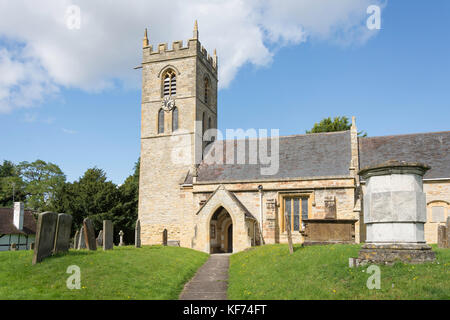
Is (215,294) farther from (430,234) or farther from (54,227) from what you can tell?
(430,234)

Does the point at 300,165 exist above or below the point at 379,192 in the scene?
above

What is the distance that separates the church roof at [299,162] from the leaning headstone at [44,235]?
51.3 ft

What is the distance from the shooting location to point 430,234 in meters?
23.5

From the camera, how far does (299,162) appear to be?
2756cm

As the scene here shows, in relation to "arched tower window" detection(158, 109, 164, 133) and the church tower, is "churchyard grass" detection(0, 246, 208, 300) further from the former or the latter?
"arched tower window" detection(158, 109, 164, 133)

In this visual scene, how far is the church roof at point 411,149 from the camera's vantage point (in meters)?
25.1

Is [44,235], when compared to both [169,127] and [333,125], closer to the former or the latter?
[169,127]

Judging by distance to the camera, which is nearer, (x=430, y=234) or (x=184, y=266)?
(x=184, y=266)

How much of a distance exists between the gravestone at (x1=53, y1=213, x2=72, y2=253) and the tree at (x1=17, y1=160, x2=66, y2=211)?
1681 inches

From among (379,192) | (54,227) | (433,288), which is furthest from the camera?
(54,227)

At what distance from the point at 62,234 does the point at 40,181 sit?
48015 millimetres

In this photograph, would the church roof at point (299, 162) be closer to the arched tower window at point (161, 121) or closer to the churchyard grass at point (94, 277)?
the arched tower window at point (161, 121)
